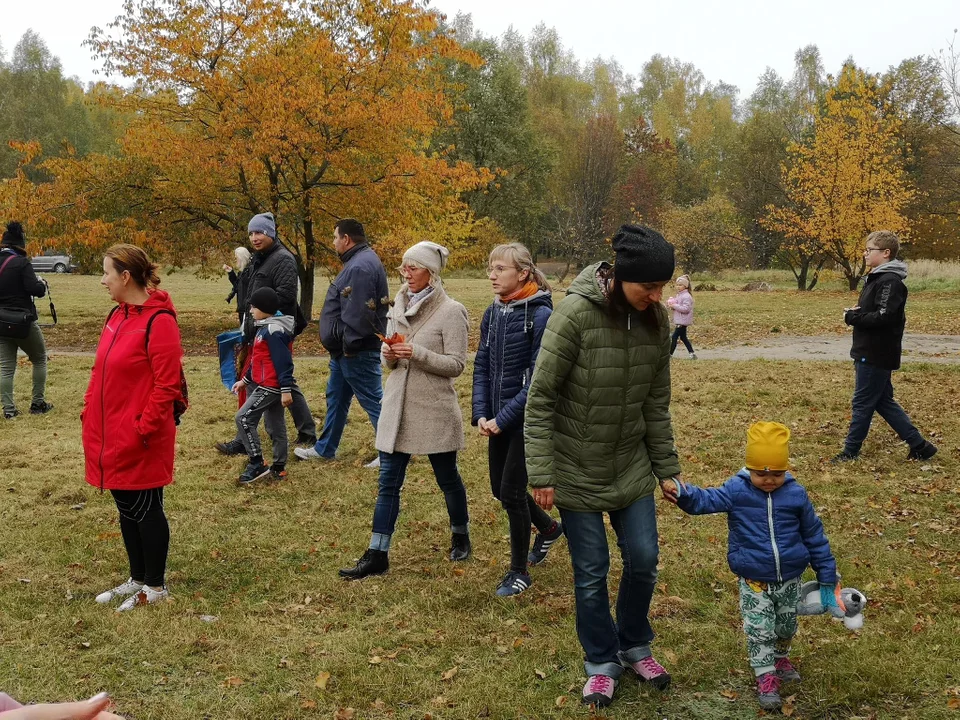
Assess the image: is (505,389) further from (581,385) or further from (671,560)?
(671,560)

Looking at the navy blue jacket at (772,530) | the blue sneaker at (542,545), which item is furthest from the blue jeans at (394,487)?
the navy blue jacket at (772,530)

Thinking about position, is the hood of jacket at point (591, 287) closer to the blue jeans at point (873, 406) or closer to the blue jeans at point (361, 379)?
the blue jeans at point (361, 379)

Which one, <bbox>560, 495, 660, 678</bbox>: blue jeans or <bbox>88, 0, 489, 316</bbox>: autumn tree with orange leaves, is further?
<bbox>88, 0, 489, 316</bbox>: autumn tree with orange leaves

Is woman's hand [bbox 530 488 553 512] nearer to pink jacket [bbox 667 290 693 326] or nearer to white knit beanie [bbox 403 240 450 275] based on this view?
white knit beanie [bbox 403 240 450 275]

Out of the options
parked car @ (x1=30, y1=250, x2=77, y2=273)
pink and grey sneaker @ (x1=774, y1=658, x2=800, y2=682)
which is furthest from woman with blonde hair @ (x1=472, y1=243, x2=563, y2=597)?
parked car @ (x1=30, y1=250, x2=77, y2=273)

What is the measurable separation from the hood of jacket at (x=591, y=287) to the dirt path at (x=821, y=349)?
11.5 metres

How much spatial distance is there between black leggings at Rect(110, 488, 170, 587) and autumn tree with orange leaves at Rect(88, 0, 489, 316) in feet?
42.5

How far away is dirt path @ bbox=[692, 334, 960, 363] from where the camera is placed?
47.8 feet

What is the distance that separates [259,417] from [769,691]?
199 inches

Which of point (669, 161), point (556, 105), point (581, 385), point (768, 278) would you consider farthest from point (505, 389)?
point (556, 105)

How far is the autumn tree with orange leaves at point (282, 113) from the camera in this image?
57.2 ft

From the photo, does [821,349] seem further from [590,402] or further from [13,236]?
[590,402]

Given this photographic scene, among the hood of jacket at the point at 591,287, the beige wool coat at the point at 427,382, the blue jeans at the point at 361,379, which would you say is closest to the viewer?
the hood of jacket at the point at 591,287

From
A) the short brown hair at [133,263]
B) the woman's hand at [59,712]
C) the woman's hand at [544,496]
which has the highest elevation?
the short brown hair at [133,263]
